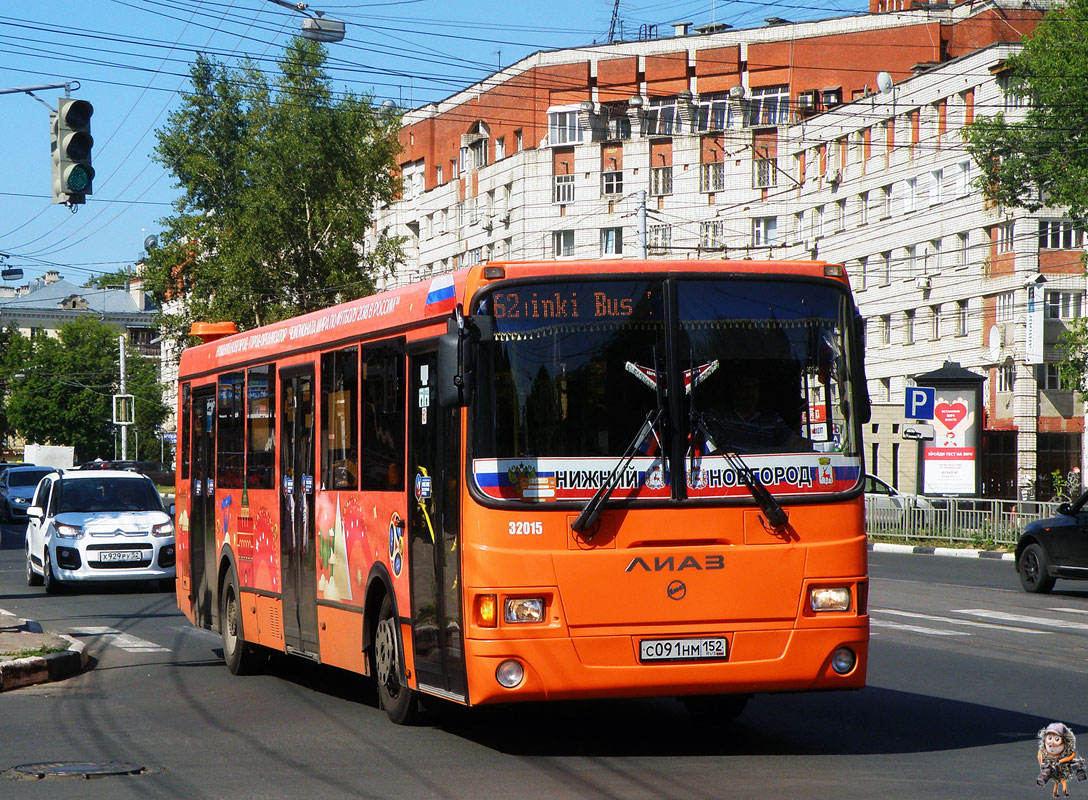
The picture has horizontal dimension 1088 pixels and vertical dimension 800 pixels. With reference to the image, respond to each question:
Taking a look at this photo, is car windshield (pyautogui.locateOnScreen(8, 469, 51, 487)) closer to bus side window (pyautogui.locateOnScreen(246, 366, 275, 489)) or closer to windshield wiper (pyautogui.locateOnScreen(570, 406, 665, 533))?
bus side window (pyautogui.locateOnScreen(246, 366, 275, 489))

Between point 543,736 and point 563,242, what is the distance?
6998 centimetres

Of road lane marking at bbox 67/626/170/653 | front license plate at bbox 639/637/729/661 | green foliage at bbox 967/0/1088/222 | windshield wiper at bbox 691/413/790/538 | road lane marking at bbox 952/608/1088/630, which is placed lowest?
road lane marking at bbox 952/608/1088/630

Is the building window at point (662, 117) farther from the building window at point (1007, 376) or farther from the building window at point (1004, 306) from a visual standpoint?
the building window at point (1007, 376)

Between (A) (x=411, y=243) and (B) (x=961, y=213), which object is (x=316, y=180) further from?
(A) (x=411, y=243)

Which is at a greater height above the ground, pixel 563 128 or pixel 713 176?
pixel 563 128

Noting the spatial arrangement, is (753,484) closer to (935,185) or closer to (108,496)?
(108,496)

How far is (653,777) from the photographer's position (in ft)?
26.7

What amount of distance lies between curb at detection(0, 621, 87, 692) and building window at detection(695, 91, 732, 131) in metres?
66.3

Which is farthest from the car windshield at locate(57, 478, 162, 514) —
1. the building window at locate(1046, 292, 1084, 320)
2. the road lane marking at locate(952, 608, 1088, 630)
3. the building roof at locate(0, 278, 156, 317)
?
the building roof at locate(0, 278, 156, 317)

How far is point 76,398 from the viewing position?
11456 centimetres

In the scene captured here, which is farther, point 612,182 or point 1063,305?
point 612,182

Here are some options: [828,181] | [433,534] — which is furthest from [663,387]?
[828,181]

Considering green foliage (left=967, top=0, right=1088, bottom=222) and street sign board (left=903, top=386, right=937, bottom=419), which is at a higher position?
green foliage (left=967, top=0, right=1088, bottom=222)

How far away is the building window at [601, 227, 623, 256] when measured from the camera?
77.9m
